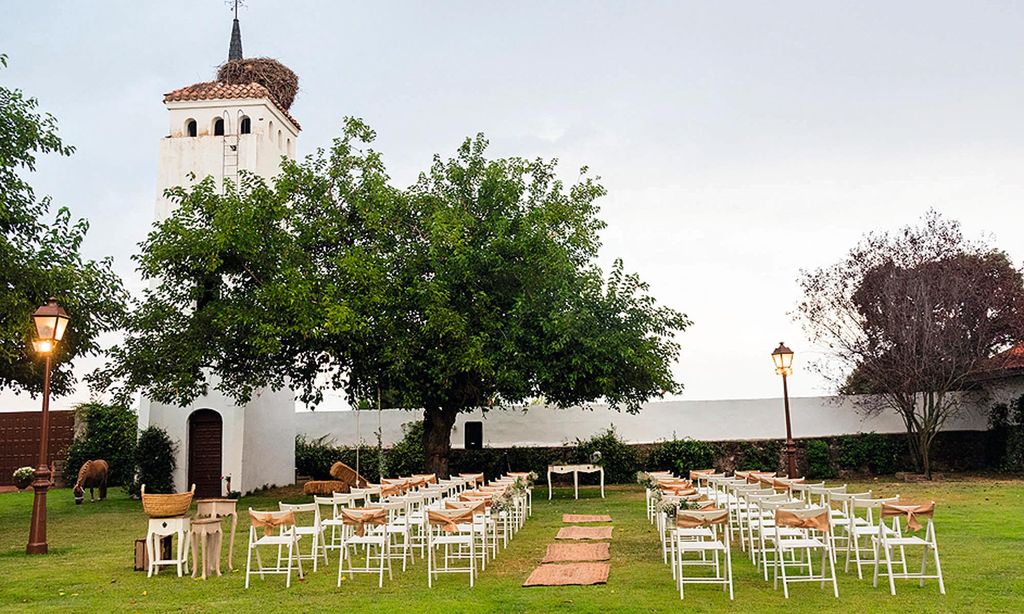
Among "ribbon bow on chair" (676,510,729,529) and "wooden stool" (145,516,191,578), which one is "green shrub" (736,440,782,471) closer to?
"ribbon bow on chair" (676,510,729,529)

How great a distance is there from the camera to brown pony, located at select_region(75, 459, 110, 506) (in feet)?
77.3

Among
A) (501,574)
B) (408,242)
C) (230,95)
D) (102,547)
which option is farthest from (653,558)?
(230,95)

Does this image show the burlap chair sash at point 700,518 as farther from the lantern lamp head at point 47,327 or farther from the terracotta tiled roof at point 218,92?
the terracotta tiled roof at point 218,92

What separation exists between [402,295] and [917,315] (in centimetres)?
1381

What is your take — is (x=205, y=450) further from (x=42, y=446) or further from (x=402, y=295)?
(x=42, y=446)

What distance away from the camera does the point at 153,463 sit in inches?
978

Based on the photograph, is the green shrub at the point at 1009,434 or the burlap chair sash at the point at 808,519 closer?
the burlap chair sash at the point at 808,519

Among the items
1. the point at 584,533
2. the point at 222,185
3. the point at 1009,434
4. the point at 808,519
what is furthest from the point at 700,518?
the point at 222,185

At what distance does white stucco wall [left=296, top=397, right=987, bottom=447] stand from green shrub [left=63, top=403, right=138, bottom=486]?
6560 millimetres

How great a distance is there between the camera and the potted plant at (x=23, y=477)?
26.6m

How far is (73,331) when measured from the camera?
18.7 m

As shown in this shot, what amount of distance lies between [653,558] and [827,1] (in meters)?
10.6

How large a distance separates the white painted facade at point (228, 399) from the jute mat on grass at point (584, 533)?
13246 millimetres

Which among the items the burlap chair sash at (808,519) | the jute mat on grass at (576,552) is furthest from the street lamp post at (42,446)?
the burlap chair sash at (808,519)
